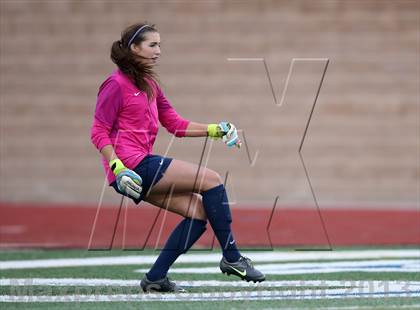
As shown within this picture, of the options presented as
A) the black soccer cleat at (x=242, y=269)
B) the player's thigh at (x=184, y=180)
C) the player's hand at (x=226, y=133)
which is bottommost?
the black soccer cleat at (x=242, y=269)

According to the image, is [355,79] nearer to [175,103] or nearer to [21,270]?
[175,103]

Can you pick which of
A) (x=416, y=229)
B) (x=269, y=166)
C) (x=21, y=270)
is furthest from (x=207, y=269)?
(x=269, y=166)

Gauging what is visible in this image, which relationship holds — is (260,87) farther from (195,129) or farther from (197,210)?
(197,210)

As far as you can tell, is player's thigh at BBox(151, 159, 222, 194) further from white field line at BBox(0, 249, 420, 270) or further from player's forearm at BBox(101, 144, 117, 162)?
white field line at BBox(0, 249, 420, 270)

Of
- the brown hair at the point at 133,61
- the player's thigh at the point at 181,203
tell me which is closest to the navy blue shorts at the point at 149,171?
the player's thigh at the point at 181,203

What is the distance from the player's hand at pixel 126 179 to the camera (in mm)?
5777

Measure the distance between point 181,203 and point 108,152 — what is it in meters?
0.53

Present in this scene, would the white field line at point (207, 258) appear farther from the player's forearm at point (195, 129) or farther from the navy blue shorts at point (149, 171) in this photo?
the navy blue shorts at point (149, 171)

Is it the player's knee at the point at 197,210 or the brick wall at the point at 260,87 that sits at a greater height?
the player's knee at the point at 197,210

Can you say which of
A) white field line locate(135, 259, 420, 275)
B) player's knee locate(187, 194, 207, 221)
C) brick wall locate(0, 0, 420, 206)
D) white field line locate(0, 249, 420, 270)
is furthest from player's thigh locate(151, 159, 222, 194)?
brick wall locate(0, 0, 420, 206)

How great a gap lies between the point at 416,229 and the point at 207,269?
3639 mm

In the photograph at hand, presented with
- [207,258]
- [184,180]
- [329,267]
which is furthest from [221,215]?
[207,258]

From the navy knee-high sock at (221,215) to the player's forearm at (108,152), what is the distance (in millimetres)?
543

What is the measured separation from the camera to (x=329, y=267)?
305 inches
